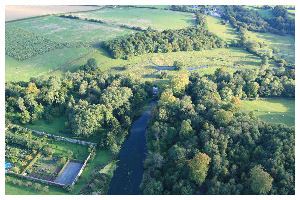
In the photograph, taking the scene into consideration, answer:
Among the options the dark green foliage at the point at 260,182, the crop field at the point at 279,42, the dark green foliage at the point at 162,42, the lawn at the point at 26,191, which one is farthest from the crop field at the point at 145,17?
the dark green foliage at the point at 260,182

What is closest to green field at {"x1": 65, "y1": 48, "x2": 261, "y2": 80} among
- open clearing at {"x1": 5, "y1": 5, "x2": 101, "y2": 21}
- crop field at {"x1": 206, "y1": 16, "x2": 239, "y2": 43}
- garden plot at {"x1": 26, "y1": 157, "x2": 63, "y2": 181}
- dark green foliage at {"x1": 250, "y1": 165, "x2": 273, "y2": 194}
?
crop field at {"x1": 206, "y1": 16, "x2": 239, "y2": 43}

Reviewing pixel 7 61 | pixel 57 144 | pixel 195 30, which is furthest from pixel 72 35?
pixel 57 144

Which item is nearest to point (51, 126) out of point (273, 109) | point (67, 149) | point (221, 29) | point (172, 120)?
point (67, 149)

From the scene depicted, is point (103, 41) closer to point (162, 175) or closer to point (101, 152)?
point (101, 152)

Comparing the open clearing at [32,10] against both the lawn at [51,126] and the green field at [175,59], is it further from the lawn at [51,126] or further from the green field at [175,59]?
the lawn at [51,126]

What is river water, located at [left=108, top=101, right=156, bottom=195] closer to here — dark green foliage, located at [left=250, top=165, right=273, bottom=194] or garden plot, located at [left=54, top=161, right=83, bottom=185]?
garden plot, located at [left=54, top=161, right=83, bottom=185]

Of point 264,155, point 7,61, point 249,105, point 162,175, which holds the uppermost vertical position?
point 7,61
